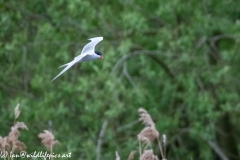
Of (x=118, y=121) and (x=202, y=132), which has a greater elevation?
(x=118, y=121)

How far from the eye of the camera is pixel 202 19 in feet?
34.3

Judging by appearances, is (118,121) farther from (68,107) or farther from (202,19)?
(202,19)

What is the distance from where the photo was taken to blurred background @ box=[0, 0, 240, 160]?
10.5m

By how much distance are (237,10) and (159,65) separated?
1367mm

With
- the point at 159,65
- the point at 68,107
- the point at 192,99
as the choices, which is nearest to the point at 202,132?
the point at 192,99

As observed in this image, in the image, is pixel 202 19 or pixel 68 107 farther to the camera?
pixel 68 107

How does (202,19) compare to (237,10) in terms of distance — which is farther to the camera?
(237,10)

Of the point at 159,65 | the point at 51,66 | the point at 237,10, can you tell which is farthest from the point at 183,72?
the point at 51,66

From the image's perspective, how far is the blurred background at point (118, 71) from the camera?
413 inches

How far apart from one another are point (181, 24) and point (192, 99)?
3.56 feet

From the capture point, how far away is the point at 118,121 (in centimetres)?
1166

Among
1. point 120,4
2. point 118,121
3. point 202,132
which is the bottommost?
point 202,132

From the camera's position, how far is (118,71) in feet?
36.3

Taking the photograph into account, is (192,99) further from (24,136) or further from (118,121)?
(24,136)
